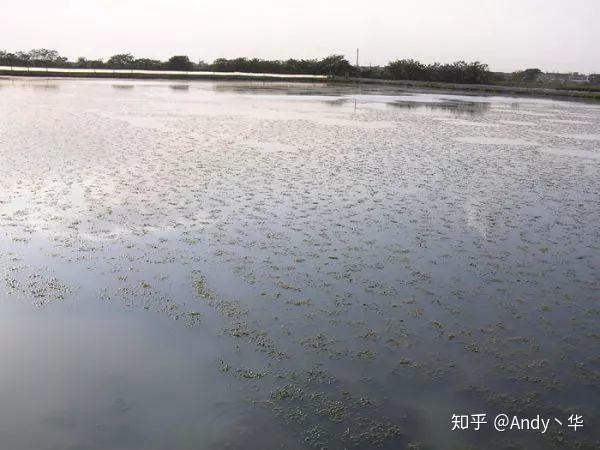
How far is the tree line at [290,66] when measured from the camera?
10300cm

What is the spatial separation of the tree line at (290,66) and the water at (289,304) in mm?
90990

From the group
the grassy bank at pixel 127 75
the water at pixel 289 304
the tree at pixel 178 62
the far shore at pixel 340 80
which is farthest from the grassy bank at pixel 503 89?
the water at pixel 289 304

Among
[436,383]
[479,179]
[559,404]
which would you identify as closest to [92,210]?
[436,383]

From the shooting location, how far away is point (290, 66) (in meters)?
122

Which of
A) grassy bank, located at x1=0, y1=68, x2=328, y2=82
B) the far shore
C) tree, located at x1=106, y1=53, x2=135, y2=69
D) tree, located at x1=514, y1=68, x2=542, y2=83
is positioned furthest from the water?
tree, located at x1=514, y1=68, x2=542, y2=83

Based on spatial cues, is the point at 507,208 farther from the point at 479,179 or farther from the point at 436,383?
the point at 436,383

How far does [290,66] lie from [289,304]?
392 ft

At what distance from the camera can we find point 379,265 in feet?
33.8

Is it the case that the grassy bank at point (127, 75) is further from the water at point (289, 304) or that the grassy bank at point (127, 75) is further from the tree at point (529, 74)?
the water at point (289, 304)

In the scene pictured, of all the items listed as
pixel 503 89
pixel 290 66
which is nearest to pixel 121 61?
pixel 290 66

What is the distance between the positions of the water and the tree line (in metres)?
91.0

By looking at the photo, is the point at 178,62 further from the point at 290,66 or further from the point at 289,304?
the point at 289,304

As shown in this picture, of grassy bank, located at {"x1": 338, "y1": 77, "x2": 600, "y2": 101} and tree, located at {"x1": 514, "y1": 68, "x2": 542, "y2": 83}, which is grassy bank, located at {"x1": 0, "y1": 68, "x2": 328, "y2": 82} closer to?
grassy bank, located at {"x1": 338, "y1": 77, "x2": 600, "y2": 101}

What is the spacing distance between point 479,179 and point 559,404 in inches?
500
